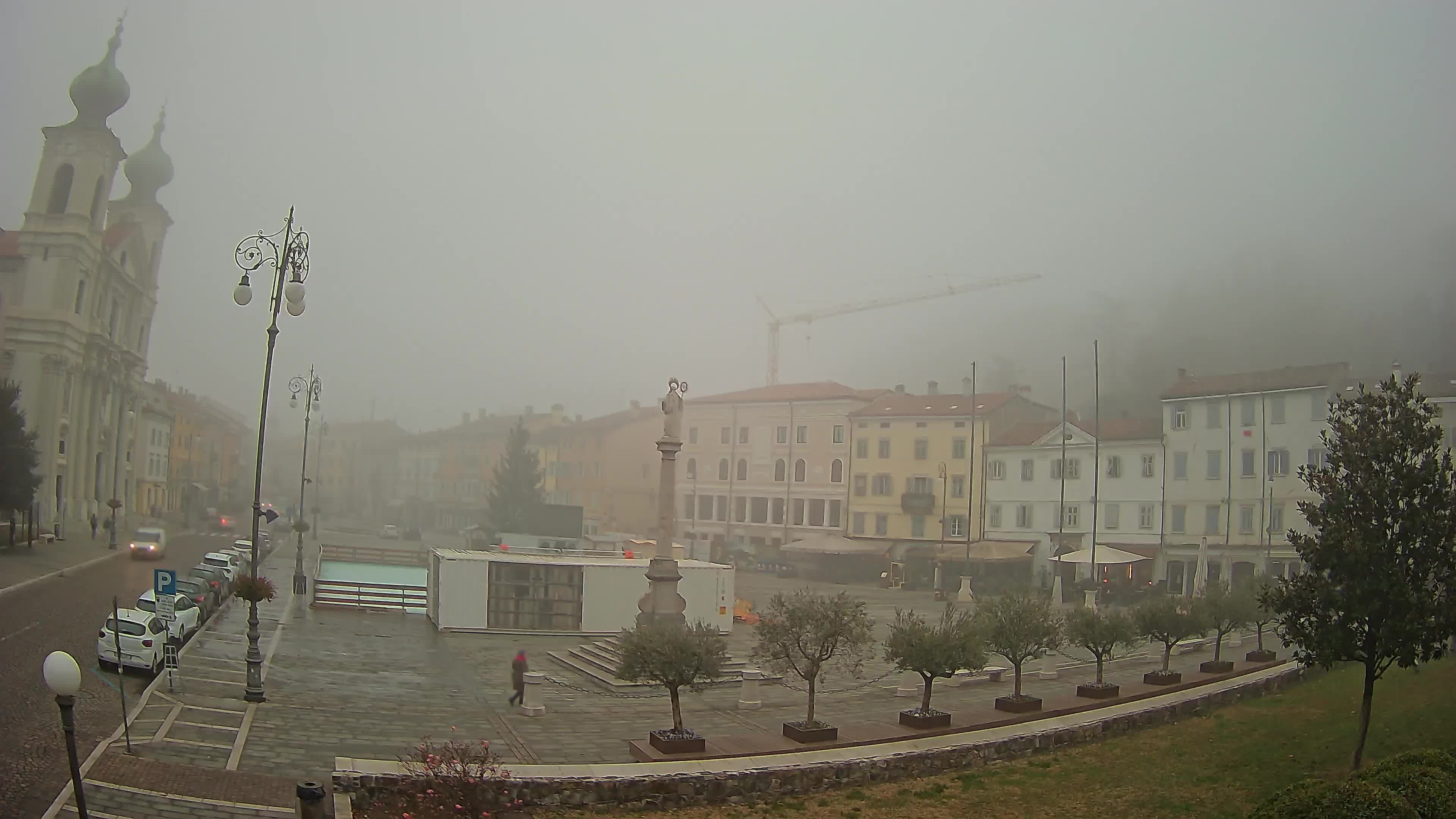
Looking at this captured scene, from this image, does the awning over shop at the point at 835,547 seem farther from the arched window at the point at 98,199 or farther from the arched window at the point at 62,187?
the arched window at the point at 62,187

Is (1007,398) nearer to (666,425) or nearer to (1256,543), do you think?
(1256,543)

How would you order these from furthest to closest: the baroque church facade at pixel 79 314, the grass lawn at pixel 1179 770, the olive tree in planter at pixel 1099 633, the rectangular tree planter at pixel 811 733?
the baroque church facade at pixel 79 314, the olive tree in planter at pixel 1099 633, the rectangular tree planter at pixel 811 733, the grass lawn at pixel 1179 770

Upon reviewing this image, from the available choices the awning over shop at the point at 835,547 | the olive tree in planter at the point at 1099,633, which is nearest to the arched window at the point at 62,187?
the awning over shop at the point at 835,547

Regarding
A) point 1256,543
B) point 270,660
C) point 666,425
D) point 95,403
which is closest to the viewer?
point 270,660

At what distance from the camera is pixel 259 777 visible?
41.1 ft

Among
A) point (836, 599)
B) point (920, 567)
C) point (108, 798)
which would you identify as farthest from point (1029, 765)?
point (920, 567)

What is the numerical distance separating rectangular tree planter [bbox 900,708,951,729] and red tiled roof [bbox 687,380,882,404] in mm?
45275

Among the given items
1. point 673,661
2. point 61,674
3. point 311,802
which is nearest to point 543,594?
point 673,661

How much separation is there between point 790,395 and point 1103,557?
28.4 metres

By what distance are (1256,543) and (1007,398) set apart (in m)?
18.7

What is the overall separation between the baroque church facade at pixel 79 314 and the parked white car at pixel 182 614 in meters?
20.2

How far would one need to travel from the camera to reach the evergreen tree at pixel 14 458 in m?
35.5

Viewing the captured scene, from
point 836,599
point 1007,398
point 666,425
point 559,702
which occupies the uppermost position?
point 1007,398

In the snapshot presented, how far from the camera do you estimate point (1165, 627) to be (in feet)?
72.9
